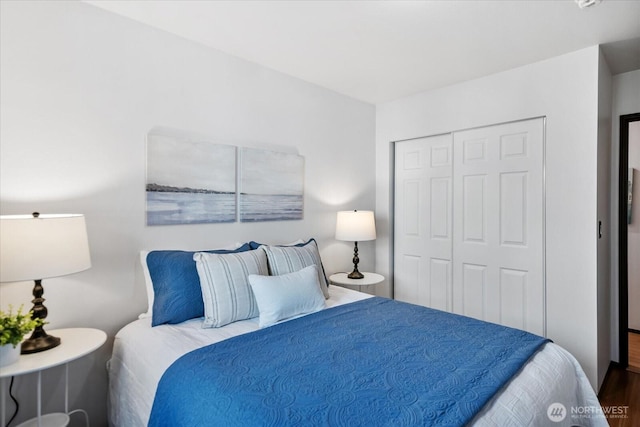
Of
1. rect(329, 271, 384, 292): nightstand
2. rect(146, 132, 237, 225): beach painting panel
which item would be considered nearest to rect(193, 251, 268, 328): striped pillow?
rect(146, 132, 237, 225): beach painting panel

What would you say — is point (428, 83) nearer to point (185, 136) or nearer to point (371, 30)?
point (371, 30)

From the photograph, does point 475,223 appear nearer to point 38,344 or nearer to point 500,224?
point 500,224

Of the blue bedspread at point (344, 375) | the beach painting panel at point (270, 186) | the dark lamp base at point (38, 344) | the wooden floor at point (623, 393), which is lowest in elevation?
the wooden floor at point (623, 393)

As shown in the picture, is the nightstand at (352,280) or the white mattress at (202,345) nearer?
the white mattress at (202,345)

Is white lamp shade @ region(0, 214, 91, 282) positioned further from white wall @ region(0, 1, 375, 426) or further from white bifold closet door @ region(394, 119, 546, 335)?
white bifold closet door @ region(394, 119, 546, 335)

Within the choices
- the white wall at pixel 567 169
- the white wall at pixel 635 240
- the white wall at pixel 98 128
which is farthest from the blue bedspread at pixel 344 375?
the white wall at pixel 635 240

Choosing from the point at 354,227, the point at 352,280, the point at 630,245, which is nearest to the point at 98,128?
the point at 354,227

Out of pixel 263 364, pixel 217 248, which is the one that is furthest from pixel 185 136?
pixel 263 364

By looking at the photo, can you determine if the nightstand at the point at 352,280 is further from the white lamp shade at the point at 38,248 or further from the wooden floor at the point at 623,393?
the white lamp shade at the point at 38,248

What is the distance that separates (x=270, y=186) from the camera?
108 inches

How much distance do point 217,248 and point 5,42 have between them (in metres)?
1.56

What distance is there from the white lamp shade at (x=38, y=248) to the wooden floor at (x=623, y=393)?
3220 millimetres

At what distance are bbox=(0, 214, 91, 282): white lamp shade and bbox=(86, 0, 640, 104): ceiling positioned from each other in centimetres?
130

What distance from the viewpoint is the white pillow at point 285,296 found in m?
1.87
